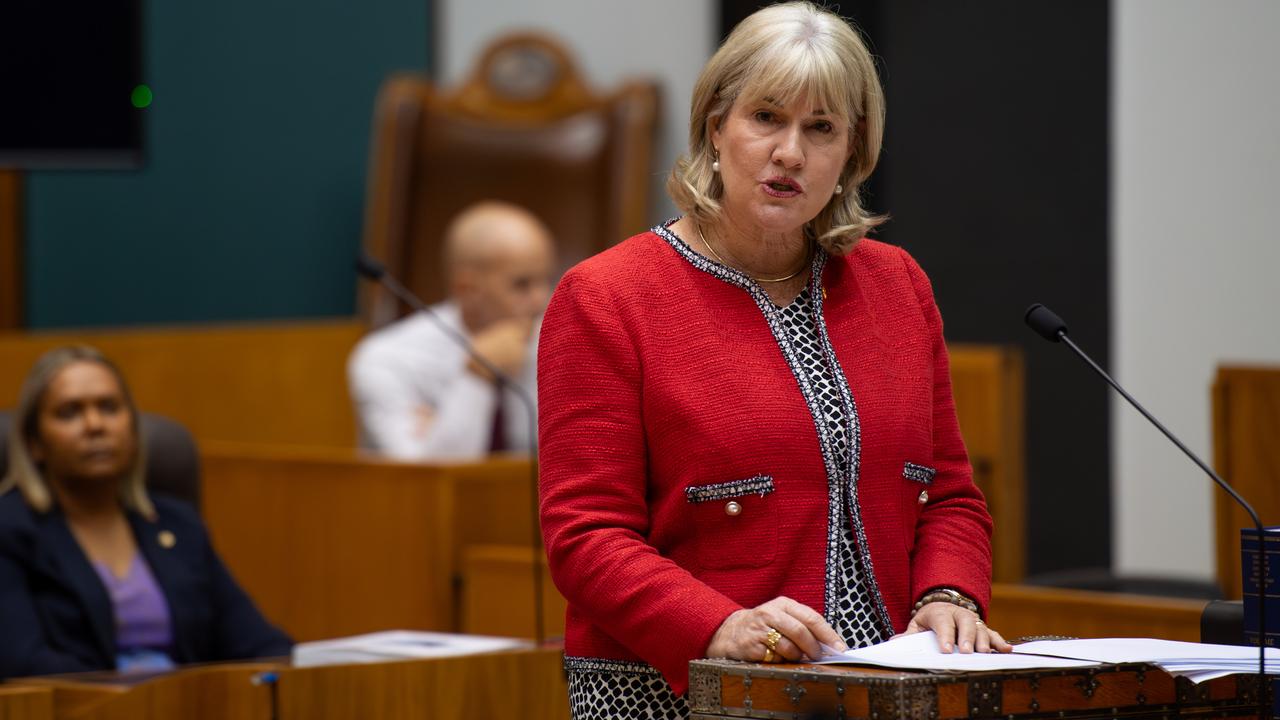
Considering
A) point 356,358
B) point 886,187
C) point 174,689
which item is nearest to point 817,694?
point 174,689

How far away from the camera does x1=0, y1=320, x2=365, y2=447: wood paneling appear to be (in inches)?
210

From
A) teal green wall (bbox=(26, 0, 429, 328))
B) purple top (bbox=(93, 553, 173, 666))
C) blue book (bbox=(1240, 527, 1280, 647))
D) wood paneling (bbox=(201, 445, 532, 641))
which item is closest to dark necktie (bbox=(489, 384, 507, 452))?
wood paneling (bbox=(201, 445, 532, 641))

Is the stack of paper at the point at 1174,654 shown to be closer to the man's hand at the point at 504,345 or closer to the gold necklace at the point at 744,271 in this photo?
the gold necklace at the point at 744,271

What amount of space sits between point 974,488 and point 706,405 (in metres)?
0.36

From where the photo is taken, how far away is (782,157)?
179 centimetres

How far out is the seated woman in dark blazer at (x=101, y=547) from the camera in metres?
3.31

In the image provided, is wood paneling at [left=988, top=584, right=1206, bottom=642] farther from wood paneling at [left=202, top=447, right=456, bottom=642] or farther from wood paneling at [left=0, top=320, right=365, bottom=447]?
wood paneling at [left=0, top=320, right=365, bottom=447]

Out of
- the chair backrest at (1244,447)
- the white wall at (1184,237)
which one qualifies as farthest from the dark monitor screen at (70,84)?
the white wall at (1184,237)

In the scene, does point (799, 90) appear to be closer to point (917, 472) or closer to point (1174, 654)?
point (917, 472)

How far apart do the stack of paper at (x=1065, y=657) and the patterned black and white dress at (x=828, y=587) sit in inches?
2.8

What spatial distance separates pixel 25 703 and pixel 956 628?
4.60ft

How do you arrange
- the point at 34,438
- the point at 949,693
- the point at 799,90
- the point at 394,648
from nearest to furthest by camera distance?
the point at 949,693
the point at 799,90
the point at 394,648
the point at 34,438

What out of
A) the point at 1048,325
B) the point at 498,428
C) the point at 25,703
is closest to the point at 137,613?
the point at 25,703

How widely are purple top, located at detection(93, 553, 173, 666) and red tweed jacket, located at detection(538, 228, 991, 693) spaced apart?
5.88 ft
